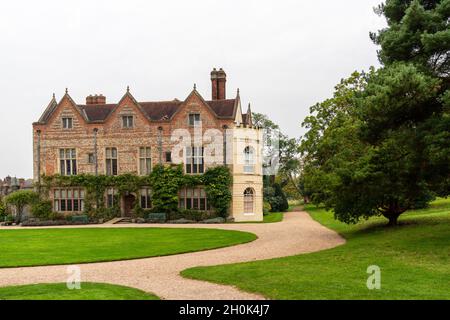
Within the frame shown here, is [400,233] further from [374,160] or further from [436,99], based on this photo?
[436,99]

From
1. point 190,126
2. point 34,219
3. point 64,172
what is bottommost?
point 34,219

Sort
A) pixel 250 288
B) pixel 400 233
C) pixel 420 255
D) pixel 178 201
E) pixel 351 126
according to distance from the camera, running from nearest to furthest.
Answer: pixel 250 288 → pixel 420 255 → pixel 400 233 → pixel 351 126 → pixel 178 201

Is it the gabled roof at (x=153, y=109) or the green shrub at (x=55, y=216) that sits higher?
the gabled roof at (x=153, y=109)

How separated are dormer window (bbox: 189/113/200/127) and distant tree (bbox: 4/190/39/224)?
15559 millimetres

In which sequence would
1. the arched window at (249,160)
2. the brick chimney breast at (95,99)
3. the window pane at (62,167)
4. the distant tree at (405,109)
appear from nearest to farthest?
the distant tree at (405,109)
the arched window at (249,160)
the window pane at (62,167)
the brick chimney breast at (95,99)

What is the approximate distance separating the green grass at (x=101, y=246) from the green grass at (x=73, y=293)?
4.95 meters

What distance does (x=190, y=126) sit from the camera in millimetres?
42219

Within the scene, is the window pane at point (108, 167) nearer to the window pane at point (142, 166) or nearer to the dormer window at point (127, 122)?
the window pane at point (142, 166)

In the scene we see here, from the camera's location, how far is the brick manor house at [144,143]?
1638 inches

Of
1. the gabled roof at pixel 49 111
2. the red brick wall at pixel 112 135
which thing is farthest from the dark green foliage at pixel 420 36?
the gabled roof at pixel 49 111

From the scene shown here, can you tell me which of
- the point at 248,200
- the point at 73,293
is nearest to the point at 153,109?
the point at 248,200

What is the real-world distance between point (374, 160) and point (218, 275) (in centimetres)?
1095
